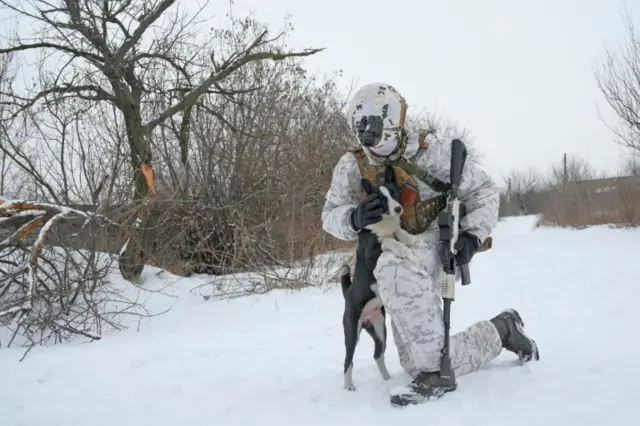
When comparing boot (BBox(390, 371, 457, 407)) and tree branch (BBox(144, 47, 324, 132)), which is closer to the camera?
boot (BBox(390, 371, 457, 407))

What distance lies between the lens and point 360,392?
213 centimetres

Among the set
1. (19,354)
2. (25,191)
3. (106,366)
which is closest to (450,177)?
(106,366)

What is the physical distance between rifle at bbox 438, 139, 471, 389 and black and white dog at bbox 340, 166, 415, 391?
0.16 meters

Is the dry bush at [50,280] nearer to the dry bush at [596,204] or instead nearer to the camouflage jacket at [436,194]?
the camouflage jacket at [436,194]

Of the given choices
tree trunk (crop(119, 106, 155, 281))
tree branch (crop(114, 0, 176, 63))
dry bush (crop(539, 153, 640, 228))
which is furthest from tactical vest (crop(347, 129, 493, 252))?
dry bush (crop(539, 153, 640, 228))

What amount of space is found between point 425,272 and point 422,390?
471mm

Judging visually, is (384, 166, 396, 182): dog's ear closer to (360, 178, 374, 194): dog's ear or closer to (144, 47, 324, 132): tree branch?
(360, 178, 374, 194): dog's ear

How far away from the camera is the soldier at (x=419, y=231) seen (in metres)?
2.04

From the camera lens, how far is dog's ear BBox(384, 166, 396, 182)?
218 centimetres

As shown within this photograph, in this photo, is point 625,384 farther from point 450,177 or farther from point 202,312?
point 202,312

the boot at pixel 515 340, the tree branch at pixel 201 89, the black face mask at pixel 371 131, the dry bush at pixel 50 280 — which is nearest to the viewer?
the black face mask at pixel 371 131

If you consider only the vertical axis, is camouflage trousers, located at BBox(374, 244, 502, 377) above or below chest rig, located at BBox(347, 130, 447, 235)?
below

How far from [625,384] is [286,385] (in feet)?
4.62

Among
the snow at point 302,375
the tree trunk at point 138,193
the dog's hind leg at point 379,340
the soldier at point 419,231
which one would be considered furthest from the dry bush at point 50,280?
the soldier at point 419,231
